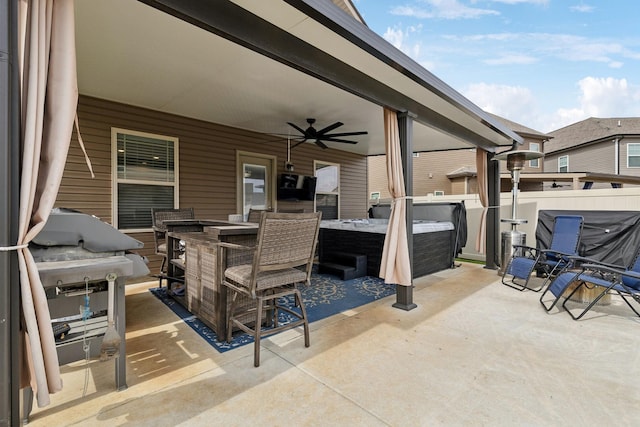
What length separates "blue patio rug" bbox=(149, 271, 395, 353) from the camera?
259cm

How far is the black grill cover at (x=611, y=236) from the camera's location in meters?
4.01

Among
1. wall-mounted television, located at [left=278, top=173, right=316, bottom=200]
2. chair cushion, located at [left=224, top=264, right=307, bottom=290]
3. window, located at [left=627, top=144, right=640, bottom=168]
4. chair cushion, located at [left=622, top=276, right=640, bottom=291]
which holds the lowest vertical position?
chair cushion, located at [left=622, top=276, right=640, bottom=291]

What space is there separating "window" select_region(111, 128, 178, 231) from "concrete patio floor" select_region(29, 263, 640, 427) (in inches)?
85.2

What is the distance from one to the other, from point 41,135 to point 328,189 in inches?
253

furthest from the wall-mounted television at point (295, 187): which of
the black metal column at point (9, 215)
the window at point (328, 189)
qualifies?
the black metal column at point (9, 215)

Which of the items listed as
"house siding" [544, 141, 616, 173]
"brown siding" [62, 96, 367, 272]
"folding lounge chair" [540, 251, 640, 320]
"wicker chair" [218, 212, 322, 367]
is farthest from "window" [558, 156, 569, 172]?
"wicker chair" [218, 212, 322, 367]

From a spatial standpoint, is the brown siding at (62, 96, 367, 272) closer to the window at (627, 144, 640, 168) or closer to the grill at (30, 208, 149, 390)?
the grill at (30, 208, 149, 390)

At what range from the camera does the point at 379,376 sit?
2.00 metres

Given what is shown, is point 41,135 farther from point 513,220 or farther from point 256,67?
point 513,220

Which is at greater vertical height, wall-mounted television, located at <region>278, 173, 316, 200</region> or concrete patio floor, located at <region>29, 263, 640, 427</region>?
wall-mounted television, located at <region>278, 173, 316, 200</region>

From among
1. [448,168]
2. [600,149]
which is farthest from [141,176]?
[600,149]

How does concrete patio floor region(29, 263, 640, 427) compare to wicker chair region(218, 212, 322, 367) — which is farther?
wicker chair region(218, 212, 322, 367)

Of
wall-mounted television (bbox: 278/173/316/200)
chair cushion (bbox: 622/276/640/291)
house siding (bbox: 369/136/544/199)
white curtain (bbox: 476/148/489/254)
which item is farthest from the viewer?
house siding (bbox: 369/136/544/199)

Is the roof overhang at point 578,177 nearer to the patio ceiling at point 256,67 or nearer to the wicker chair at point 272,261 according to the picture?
the patio ceiling at point 256,67
